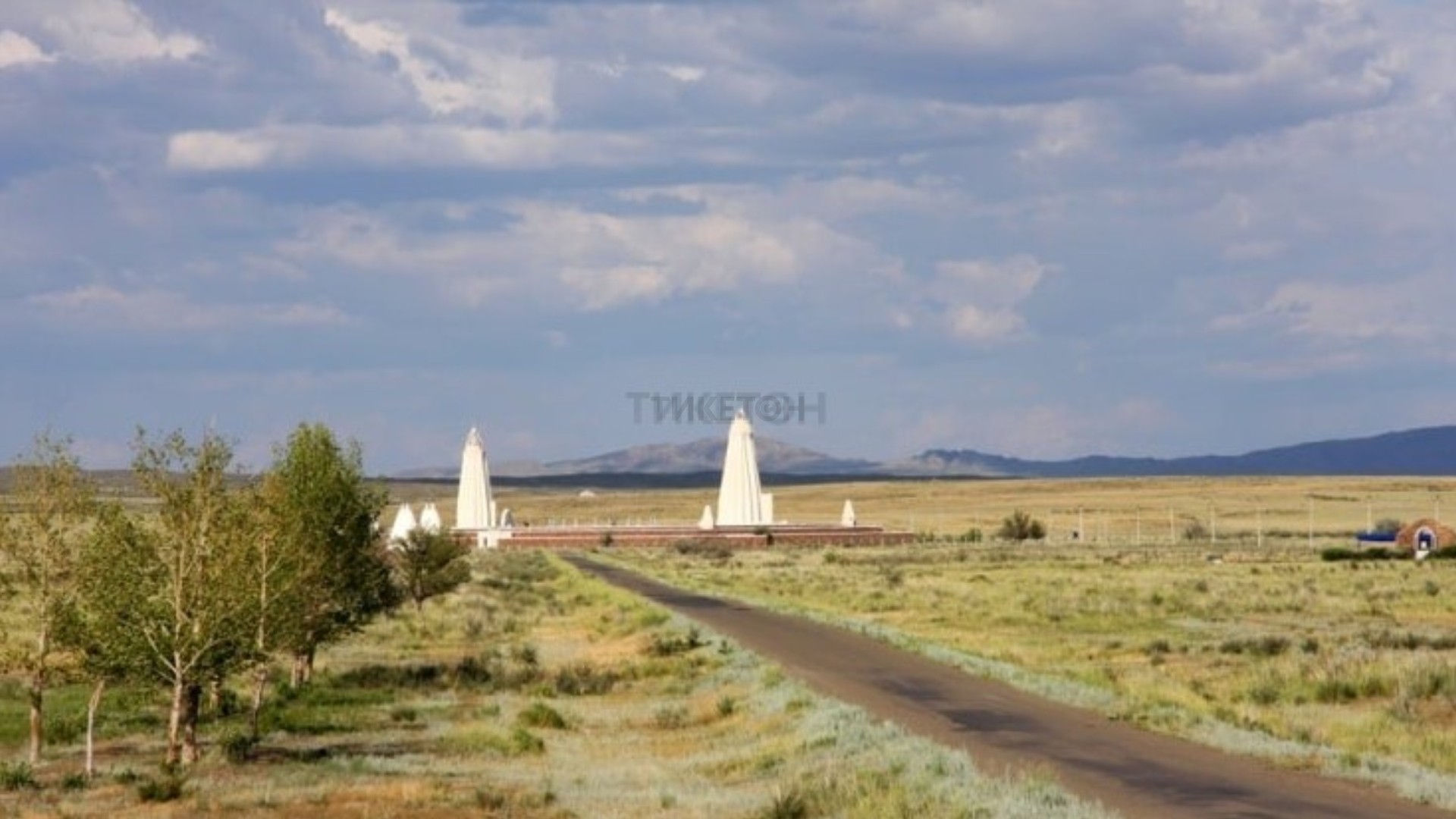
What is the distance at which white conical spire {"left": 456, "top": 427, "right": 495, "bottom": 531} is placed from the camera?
322ft

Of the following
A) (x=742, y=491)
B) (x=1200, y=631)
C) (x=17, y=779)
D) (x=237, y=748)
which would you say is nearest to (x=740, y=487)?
(x=742, y=491)

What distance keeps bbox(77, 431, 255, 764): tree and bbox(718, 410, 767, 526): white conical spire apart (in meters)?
75.1

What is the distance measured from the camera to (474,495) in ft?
328

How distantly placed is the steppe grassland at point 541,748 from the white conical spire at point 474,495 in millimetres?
56268

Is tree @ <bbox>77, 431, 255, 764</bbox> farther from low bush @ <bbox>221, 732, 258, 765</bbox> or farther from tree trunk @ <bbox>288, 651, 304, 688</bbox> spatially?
tree trunk @ <bbox>288, 651, 304, 688</bbox>

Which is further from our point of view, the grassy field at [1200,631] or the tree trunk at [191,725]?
the tree trunk at [191,725]

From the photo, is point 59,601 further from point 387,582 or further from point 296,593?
point 387,582

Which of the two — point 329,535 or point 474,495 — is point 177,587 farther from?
point 474,495

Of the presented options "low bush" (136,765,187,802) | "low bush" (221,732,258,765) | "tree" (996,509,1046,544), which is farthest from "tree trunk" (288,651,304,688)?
"tree" (996,509,1046,544)

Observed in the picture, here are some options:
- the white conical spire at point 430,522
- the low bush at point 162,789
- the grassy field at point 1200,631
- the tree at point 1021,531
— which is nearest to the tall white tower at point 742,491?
the grassy field at point 1200,631

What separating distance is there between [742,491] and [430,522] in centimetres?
3973

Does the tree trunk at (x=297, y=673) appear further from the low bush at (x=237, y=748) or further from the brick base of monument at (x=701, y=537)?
the brick base of monument at (x=701, y=537)

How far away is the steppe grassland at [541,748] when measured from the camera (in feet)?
58.3

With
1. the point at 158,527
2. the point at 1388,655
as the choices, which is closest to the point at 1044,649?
the point at 1388,655
